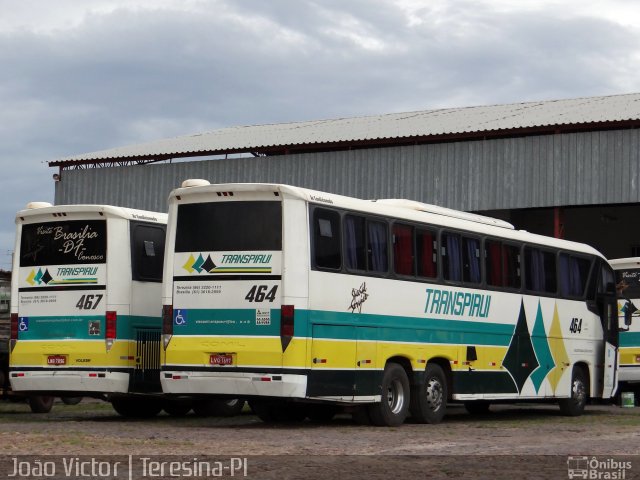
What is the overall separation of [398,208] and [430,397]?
113 inches

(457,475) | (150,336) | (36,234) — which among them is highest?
(36,234)

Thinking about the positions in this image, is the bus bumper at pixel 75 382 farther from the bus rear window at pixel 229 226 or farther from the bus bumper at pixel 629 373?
the bus bumper at pixel 629 373

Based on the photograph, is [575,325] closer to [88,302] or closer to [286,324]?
[286,324]

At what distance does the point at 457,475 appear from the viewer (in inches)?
433

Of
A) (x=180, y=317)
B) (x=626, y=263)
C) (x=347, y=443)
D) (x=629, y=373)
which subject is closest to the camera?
(x=347, y=443)

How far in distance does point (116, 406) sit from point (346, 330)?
5.27m

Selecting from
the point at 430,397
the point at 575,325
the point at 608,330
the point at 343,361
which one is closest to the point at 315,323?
the point at 343,361

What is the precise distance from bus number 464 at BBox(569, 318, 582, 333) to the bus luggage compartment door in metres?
7.79

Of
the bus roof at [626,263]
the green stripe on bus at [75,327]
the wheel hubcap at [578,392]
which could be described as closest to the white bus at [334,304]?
the green stripe on bus at [75,327]

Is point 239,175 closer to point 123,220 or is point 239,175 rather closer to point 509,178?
point 509,178

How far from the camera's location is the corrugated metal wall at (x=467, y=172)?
1371 inches

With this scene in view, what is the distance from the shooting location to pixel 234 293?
17.0 metres

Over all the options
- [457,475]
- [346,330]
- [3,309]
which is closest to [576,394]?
[346,330]

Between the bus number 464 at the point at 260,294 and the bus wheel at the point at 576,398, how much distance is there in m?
8.04
